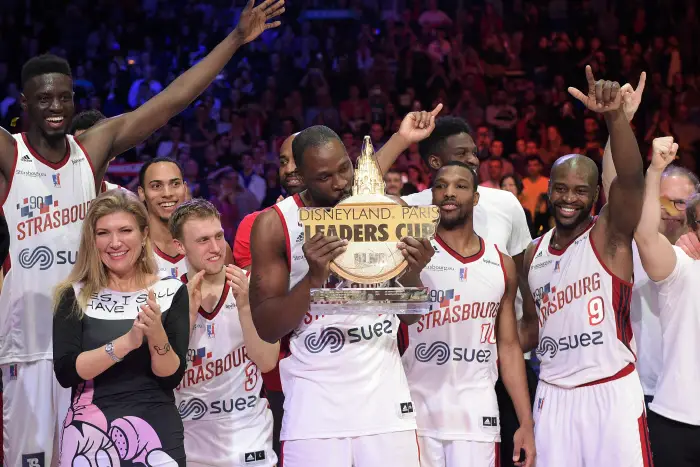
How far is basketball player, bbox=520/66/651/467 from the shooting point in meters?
4.11

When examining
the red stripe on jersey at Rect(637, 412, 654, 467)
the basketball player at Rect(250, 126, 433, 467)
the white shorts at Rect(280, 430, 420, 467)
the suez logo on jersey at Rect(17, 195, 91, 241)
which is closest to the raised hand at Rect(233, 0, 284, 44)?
the basketball player at Rect(250, 126, 433, 467)

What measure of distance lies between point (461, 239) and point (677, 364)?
46.6 inches

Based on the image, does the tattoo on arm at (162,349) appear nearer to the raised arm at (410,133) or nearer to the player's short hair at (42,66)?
the raised arm at (410,133)

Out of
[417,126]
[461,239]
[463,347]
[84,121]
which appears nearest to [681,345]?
[463,347]

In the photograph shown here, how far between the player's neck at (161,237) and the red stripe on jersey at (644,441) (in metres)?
2.44

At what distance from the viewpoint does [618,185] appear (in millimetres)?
4047

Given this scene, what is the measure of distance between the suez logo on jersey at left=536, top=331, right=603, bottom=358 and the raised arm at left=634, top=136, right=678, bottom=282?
1.35 feet

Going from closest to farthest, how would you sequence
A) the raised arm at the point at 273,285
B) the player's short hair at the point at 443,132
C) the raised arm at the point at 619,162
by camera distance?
the raised arm at the point at 273,285, the raised arm at the point at 619,162, the player's short hair at the point at 443,132

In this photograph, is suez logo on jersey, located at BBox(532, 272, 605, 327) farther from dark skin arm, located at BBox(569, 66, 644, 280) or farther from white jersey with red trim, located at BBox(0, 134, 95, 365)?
white jersey with red trim, located at BBox(0, 134, 95, 365)

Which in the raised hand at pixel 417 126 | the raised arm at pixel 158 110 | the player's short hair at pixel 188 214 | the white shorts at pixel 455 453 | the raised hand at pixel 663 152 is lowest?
the white shorts at pixel 455 453

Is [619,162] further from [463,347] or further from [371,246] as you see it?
[371,246]

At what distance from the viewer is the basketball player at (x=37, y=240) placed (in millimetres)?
4199

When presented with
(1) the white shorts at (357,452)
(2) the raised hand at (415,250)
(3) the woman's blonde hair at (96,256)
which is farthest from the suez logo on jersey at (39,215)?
(2) the raised hand at (415,250)

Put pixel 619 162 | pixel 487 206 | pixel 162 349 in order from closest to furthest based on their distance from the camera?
pixel 162 349 < pixel 619 162 < pixel 487 206
